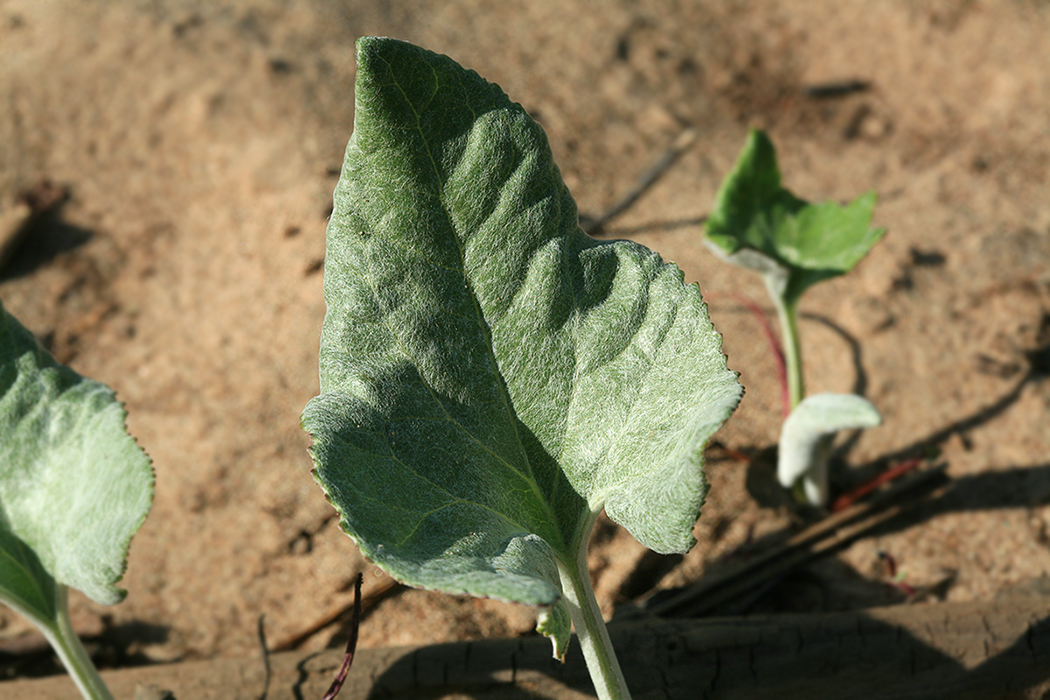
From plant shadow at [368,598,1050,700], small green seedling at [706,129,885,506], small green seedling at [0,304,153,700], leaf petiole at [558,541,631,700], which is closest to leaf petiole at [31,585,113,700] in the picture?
small green seedling at [0,304,153,700]

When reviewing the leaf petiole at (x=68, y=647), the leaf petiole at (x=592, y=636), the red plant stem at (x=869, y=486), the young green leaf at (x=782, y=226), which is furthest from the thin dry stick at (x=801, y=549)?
the leaf petiole at (x=68, y=647)

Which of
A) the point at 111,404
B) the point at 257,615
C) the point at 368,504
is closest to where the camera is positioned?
the point at 368,504

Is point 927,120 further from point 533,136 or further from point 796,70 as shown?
point 533,136

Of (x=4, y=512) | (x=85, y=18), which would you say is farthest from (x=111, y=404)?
(x=85, y=18)

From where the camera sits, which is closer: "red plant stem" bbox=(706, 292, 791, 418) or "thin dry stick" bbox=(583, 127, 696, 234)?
"red plant stem" bbox=(706, 292, 791, 418)

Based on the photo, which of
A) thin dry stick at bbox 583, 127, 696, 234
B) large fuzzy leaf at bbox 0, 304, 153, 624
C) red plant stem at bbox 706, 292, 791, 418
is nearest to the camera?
large fuzzy leaf at bbox 0, 304, 153, 624

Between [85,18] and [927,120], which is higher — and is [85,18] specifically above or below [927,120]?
above

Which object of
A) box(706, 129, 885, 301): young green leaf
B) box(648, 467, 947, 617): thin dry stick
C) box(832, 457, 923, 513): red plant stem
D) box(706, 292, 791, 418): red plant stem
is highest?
box(706, 129, 885, 301): young green leaf

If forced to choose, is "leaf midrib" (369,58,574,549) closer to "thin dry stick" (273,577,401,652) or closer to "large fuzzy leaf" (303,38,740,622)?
"large fuzzy leaf" (303,38,740,622)
